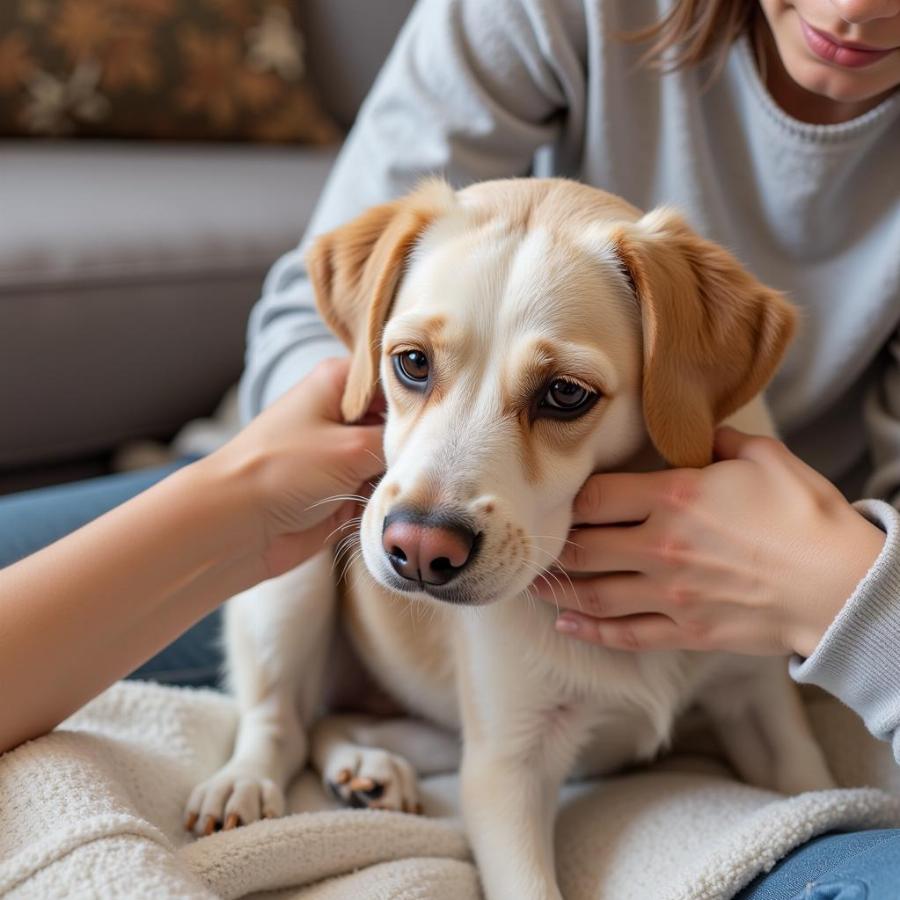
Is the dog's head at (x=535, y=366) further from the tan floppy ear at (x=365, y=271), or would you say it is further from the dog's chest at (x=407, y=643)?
the dog's chest at (x=407, y=643)

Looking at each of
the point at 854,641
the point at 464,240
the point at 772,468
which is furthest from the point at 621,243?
the point at 854,641

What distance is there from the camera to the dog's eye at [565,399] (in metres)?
0.95

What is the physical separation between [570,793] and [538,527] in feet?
1.38

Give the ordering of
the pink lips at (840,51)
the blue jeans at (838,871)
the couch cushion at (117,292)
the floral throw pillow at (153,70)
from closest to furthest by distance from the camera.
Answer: the blue jeans at (838,871)
the pink lips at (840,51)
the couch cushion at (117,292)
the floral throw pillow at (153,70)

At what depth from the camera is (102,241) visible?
6.34ft

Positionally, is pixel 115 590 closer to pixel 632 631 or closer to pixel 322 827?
pixel 322 827

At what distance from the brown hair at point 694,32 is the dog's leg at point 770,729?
0.67 m

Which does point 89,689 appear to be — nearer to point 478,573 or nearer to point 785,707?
point 478,573

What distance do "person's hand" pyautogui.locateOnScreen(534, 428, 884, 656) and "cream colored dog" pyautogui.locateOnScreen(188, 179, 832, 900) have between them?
0.09 ft

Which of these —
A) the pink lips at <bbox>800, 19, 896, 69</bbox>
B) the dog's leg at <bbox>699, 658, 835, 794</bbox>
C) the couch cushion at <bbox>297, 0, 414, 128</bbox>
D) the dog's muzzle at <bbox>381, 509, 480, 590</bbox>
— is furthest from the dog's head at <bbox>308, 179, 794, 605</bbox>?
the couch cushion at <bbox>297, 0, 414, 128</bbox>

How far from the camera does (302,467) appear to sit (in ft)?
3.46

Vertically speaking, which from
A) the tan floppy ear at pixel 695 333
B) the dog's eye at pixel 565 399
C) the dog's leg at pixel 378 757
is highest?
the tan floppy ear at pixel 695 333

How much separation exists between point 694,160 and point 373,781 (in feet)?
2.59

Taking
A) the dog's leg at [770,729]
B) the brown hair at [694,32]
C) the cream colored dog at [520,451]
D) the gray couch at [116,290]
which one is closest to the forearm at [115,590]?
the cream colored dog at [520,451]
